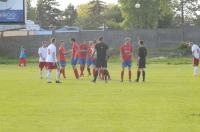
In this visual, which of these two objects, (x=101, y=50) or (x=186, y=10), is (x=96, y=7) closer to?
(x=186, y=10)

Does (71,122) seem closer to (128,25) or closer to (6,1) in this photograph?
(6,1)

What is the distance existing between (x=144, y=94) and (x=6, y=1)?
119ft

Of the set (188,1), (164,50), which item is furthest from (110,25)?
(164,50)

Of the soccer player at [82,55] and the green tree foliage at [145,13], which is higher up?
the green tree foliage at [145,13]

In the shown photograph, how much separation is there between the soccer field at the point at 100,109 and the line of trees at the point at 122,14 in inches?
2639

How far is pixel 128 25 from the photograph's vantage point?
99.8 meters

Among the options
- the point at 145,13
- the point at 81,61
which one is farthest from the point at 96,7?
the point at 81,61

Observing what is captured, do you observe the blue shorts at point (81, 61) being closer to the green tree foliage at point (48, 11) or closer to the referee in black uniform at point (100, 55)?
the referee in black uniform at point (100, 55)

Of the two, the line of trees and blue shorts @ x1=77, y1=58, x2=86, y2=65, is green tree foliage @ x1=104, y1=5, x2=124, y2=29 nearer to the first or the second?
the line of trees

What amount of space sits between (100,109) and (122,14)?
8443cm

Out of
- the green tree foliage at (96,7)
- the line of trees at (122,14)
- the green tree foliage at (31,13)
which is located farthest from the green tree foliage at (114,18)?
the green tree foliage at (31,13)

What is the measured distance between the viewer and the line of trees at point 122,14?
93.0 metres

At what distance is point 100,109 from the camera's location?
17.4 m

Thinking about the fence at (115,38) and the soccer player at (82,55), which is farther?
the fence at (115,38)
